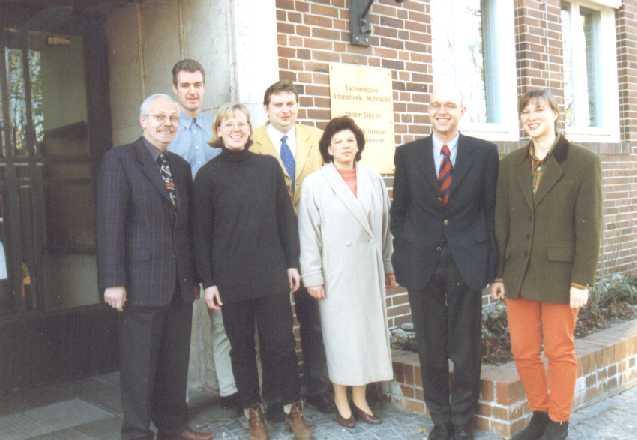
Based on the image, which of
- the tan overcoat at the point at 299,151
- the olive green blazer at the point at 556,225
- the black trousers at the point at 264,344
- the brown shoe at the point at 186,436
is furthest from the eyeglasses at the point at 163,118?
the olive green blazer at the point at 556,225

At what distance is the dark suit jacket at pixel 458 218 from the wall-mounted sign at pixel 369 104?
1.41 metres

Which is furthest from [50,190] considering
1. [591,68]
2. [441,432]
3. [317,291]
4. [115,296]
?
[591,68]

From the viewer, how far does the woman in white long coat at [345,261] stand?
3.96 meters

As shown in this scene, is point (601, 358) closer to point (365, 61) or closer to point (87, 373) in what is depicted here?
point (365, 61)

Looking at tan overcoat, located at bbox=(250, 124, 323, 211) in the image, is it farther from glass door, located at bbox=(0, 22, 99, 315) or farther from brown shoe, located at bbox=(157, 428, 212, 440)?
glass door, located at bbox=(0, 22, 99, 315)

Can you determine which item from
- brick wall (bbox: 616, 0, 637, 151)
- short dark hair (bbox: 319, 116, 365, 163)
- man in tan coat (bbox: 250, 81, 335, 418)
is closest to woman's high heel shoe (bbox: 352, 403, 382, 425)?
man in tan coat (bbox: 250, 81, 335, 418)

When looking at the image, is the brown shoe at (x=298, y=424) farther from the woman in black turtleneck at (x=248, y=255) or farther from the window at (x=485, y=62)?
the window at (x=485, y=62)

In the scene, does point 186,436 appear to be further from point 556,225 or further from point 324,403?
point 556,225

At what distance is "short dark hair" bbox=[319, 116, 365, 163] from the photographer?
3994mm

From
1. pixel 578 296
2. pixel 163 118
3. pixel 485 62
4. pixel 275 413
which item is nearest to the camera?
pixel 578 296

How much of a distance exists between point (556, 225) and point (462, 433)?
1.25m

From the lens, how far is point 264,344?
3887 millimetres

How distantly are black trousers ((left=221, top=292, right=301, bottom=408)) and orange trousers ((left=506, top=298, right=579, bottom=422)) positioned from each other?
1.24 metres

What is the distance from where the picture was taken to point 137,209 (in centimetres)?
355
